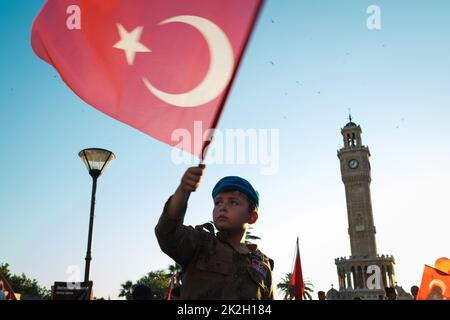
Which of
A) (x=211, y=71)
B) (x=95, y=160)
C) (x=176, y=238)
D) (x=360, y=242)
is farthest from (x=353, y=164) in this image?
(x=176, y=238)

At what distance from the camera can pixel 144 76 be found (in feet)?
10.3

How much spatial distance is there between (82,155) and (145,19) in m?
5.47

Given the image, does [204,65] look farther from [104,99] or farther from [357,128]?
[357,128]

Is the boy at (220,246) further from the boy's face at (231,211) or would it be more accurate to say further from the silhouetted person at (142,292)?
the silhouetted person at (142,292)

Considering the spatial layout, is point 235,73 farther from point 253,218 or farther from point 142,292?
point 142,292

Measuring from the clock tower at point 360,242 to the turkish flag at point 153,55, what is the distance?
191 feet

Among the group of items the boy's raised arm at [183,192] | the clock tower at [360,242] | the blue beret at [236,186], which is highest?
the clock tower at [360,242]

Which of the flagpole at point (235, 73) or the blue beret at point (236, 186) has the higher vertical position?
the flagpole at point (235, 73)

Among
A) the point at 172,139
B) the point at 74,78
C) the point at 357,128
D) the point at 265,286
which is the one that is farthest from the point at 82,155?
the point at 357,128

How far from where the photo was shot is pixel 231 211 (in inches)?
102

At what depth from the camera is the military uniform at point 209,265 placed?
2.20 meters

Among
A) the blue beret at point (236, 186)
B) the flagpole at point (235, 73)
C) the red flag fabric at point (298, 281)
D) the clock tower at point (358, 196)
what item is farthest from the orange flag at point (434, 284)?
the clock tower at point (358, 196)

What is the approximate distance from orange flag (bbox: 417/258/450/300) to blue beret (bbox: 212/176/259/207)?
729 cm

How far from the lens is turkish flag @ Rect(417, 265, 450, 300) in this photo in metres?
8.40
